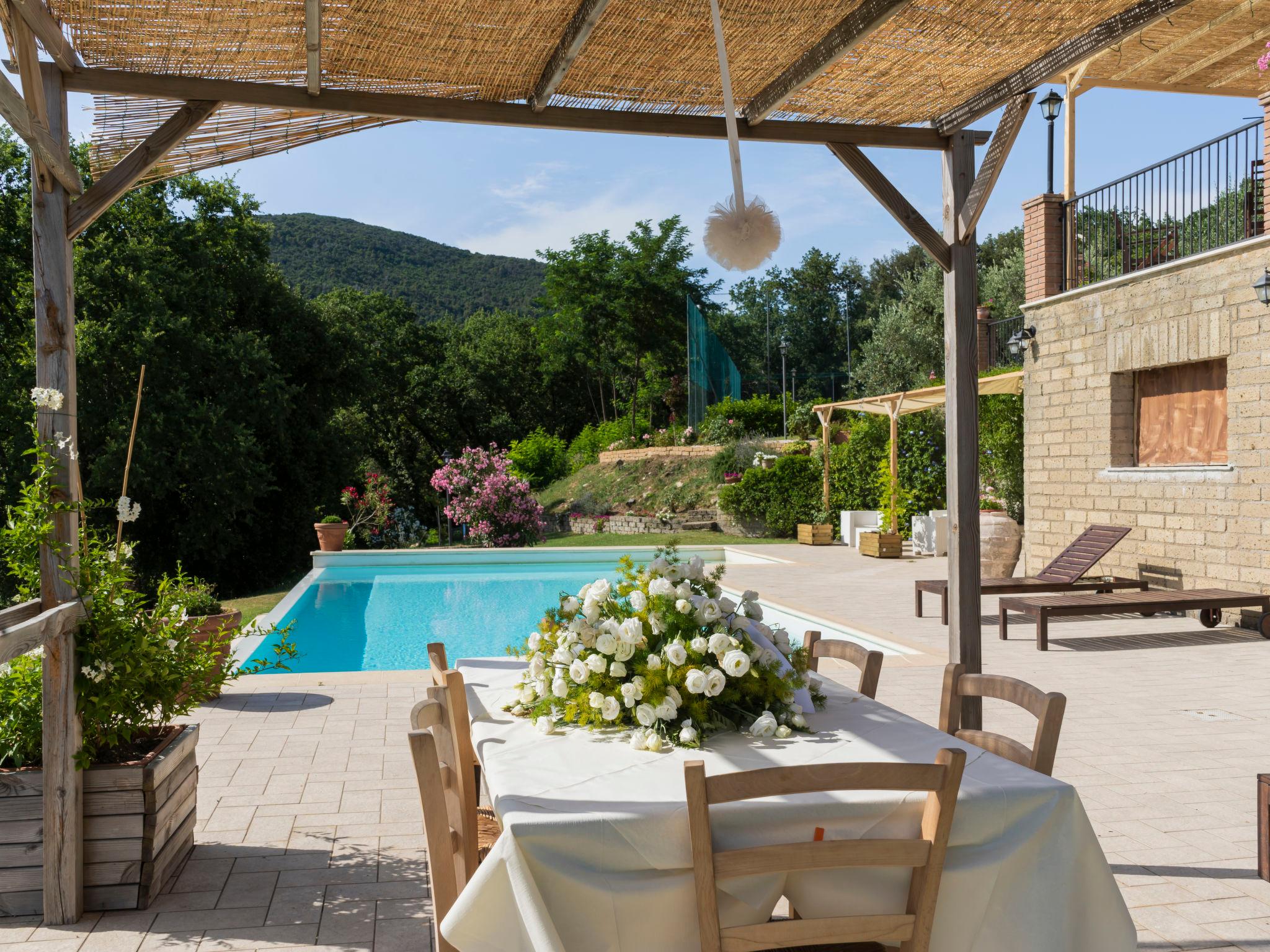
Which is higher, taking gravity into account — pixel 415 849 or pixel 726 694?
pixel 726 694

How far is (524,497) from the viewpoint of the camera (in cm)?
1659

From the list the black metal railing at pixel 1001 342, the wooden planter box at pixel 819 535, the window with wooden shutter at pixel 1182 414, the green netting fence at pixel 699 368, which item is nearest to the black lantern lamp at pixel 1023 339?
the window with wooden shutter at pixel 1182 414

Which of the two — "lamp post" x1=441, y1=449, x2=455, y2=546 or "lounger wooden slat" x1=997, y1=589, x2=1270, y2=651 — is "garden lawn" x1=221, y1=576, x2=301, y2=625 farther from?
"lounger wooden slat" x1=997, y1=589, x2=1270, y2=651

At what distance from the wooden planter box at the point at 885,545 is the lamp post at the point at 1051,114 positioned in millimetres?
Answer: 4825

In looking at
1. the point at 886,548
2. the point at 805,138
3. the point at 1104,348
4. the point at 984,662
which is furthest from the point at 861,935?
the point at 886,548

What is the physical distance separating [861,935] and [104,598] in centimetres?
232

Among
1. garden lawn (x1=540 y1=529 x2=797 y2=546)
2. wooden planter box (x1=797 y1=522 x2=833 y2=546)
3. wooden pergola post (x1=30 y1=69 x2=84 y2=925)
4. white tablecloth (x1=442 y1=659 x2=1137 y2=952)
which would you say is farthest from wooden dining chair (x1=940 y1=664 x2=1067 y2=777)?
wooden planter box (x1=797 y1=522 x2=833 y2=546)

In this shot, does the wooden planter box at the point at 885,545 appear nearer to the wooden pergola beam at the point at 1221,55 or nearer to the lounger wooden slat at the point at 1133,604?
the lounger wooden slat at the point at 1133,604

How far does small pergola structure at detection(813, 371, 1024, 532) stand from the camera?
1215cm

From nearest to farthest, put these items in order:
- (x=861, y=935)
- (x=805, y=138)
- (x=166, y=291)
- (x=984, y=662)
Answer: (x=861, y=935) → (x=805, y=138) → (x=984, y=662) → (x=166, y=291)

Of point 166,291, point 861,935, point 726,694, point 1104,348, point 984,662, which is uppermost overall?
point 166,291

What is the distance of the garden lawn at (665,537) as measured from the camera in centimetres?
1666

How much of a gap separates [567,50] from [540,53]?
0.16m

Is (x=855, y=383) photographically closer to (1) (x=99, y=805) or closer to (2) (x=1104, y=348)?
(2) (x=1104, y=348)
